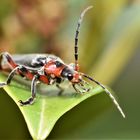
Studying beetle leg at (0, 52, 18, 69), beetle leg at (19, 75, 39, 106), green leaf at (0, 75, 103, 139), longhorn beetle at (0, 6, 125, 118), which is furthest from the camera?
beetle leg at (0, 52, 18, 69)

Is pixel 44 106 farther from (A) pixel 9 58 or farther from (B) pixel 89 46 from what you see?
(B) pixel 89 46

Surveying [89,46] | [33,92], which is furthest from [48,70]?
[89,46]

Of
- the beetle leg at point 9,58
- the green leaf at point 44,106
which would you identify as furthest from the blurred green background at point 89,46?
the green leaf at point 44,106

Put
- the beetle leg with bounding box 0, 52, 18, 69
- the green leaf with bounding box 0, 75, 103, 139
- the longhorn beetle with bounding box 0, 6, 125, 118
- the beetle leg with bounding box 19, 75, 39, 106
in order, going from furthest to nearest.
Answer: the beetle leg with bounding box 0, 52, 18, 69 → the longhorn beetle with bounding box 0, 6, 125, 118 → the beetle leg with bounding box 19, 75, 39, 106 → the green leaf with bounding box 0, 75, 103, 139

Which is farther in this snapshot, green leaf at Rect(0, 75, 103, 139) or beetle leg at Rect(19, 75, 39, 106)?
beetle leg at Rect(19, 75, 39, 106)

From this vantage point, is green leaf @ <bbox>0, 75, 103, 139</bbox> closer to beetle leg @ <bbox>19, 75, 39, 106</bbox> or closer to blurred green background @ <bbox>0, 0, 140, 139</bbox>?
beetle leg @ <bbox>19, 75, 39, 106</bbox>

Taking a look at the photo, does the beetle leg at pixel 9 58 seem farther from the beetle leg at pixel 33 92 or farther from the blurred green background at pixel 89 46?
the beetle leg at pixel 33 92

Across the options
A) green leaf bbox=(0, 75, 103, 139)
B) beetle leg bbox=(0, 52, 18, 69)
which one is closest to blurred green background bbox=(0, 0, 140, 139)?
beetle leg bbox=(0, 52, 18, 69)

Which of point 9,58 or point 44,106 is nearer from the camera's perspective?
point 44,106
